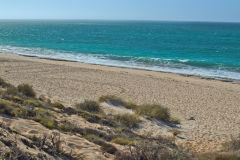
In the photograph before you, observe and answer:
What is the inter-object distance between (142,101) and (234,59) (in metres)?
24.1

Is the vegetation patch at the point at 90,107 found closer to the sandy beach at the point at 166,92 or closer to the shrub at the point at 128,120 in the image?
the sandy beach at the point at 166,92

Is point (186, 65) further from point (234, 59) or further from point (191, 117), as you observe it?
point (191, 117)

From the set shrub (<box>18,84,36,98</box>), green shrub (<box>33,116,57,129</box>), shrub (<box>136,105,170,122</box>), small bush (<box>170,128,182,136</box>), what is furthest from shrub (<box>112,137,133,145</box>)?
shrub (<box>18,84,36,98</box>)

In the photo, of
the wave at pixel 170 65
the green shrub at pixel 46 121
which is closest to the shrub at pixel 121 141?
the green shrub at pixel 46 121

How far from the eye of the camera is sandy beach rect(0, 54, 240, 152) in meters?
10.8

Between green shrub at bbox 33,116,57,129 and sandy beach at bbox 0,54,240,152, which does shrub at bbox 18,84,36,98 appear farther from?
green shrub at bbox 33,116,57,129

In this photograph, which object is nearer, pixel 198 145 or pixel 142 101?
pixel 198 145

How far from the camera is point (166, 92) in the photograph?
17641mm

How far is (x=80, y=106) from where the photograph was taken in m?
11.7

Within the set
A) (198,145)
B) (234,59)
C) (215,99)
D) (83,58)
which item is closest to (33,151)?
(198,145)

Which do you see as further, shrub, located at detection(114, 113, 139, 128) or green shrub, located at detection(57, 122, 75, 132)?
shrub, located at detection(114, 113, 139, 128)

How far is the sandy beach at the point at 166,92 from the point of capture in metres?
10.8

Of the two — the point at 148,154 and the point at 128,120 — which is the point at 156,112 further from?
the point at 148,154

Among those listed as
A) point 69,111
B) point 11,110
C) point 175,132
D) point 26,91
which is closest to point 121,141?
point 175,132
